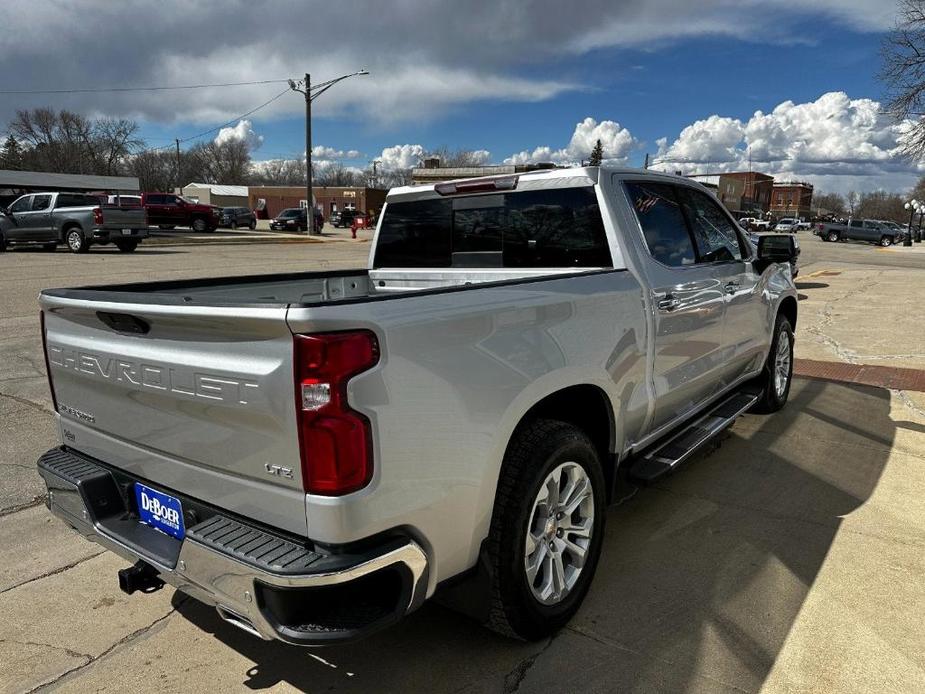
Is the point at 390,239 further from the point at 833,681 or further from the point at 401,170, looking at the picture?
the point at 401,170

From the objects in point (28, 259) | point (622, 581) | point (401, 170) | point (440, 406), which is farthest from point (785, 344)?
point (401, 170)

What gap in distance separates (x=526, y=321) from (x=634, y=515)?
1971 mm

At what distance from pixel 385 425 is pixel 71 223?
22398 mm

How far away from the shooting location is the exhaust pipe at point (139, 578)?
2.29 m

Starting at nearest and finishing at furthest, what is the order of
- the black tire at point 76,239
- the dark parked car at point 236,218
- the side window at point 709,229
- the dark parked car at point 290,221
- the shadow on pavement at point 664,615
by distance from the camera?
1. the shadow on pavement at point 664,615
2. the side window at point 709,229
3. the black tire at point 76,239
4. the dark parked car at point 236,218
5. the dark parked car at point 290,221

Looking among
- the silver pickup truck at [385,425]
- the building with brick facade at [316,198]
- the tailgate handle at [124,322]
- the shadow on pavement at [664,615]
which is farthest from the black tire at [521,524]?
the building with brick facade at [316,198]

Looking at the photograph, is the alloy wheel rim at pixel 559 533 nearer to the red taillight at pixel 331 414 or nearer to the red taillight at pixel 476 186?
the red taillight at pixel 331 414

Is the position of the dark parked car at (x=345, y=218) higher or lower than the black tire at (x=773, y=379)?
higher

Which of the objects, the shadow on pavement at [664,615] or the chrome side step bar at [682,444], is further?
the chrome side step bar at [682,444]

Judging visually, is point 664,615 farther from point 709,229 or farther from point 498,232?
point 709,229

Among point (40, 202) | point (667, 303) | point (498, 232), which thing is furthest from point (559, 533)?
point (40, 202)

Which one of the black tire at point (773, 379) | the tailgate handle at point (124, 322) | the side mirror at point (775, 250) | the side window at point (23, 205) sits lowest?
the black tire at point (773, 379)

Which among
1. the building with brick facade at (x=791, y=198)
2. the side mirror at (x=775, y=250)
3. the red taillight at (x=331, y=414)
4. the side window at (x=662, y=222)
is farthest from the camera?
the building with brick facade at (x=791, y=198)

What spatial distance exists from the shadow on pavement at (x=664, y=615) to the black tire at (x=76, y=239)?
68.6 ft
